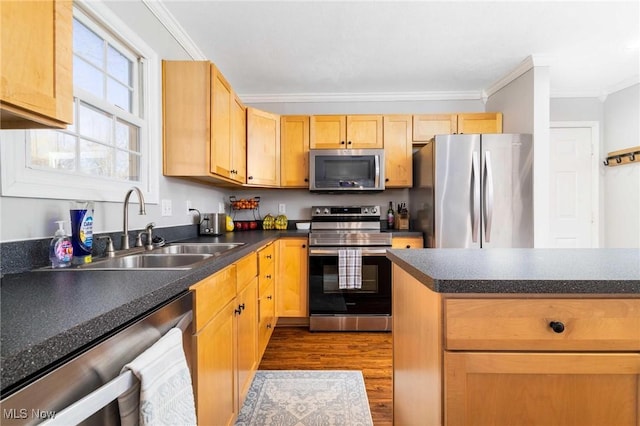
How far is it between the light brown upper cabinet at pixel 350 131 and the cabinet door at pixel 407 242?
1042mm

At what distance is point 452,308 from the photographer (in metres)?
0.77

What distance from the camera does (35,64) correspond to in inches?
26.5

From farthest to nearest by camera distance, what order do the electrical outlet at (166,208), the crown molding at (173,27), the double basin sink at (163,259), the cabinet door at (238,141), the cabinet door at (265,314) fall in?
the cabinet door at (238,141) → the cabinet door at (265,314) → the electrical outlet at (166,208) → the crown molding at (173,27) → the double basin sink at (163,259)

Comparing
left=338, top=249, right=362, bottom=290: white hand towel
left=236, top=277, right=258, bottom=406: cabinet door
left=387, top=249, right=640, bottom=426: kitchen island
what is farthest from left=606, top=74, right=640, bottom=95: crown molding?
left=236, top=277, right=258, bottom=406: cabinet door

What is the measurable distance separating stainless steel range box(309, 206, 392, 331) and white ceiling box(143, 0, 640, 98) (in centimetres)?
161

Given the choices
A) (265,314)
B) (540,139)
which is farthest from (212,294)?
(540,139)

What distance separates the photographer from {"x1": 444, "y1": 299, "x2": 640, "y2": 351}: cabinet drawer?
30.0 inches

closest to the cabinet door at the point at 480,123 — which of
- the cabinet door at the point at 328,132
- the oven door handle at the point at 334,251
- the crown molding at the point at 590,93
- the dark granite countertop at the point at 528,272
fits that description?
the crown molding at the point at 590,93

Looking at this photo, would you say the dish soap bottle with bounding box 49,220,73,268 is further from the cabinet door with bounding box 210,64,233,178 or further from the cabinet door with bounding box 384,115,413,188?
the cabinet door with bounding box 384,115,413,188

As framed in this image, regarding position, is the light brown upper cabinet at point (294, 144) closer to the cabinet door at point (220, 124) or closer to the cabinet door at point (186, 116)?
the cabinet door at point (220, 124)

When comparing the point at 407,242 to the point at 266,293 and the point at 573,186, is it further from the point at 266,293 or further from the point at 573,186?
the point at 573,186

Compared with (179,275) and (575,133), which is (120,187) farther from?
(575,133)

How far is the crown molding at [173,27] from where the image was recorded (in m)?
1.84

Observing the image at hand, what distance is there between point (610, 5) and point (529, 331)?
8.31 feet
